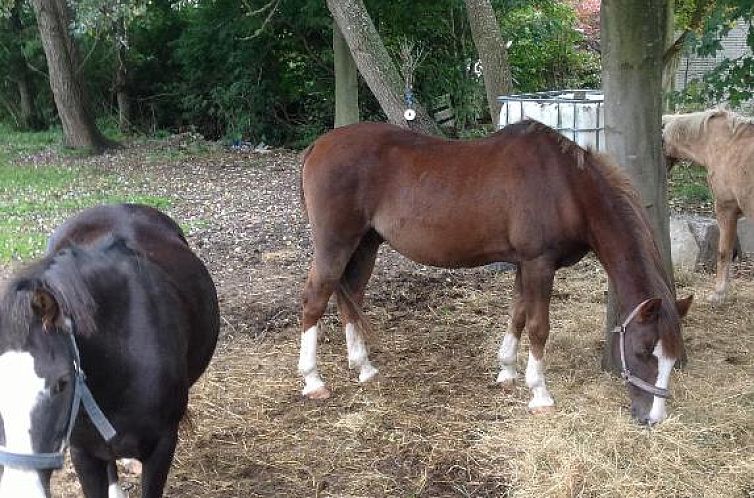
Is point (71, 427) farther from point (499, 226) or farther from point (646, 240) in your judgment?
point (646, 240)

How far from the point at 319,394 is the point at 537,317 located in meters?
1.23

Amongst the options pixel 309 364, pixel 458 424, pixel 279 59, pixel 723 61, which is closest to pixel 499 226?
pixel 458 424

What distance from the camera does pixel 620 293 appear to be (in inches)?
141

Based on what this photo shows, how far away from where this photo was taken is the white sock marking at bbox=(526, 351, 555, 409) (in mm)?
3914

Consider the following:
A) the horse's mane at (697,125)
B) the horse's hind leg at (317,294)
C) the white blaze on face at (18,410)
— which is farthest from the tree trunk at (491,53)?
the white blaze on face at (18,410)

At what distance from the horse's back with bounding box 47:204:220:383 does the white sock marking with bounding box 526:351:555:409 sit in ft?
5.36

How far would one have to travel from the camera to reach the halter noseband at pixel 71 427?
1.84 m

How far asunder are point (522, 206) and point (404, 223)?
0.65 meters

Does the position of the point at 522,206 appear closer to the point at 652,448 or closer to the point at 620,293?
the point at 620,293

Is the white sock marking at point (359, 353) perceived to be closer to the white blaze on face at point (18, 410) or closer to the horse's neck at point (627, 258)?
the horse's neck at point (627, 258)

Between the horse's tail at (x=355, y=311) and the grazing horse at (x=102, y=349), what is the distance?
48.5 inches

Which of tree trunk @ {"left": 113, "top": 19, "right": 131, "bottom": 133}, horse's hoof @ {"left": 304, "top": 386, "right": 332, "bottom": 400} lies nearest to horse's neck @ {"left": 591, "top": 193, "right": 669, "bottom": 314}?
horse's hoof @ {"left": 304, "top": 386, "right": 332, "bottom": 400}

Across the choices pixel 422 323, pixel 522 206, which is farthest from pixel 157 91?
pixel 522 206

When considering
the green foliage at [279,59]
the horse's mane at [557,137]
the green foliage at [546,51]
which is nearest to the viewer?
the horse's mane at [557,137]
